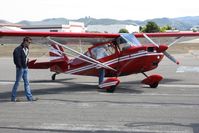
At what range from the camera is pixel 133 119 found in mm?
8289

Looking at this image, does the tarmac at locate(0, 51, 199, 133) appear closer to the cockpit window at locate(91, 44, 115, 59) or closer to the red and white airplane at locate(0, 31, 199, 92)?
the red and white airplane at locate(0, 31, 199, 92)

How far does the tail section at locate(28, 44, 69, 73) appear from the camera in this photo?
48.5 ft

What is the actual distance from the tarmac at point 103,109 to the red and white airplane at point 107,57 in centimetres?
54

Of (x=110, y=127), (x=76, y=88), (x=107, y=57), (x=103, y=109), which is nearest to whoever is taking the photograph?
(x=110, y=127)

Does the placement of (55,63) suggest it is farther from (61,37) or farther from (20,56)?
(20,56)

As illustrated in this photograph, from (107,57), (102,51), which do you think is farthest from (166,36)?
(107,57)

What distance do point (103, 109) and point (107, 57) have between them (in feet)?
15.8

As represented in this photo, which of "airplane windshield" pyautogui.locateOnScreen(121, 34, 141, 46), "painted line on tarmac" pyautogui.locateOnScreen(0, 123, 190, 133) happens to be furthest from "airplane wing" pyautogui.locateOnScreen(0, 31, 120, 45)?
"painted line on tarmac" pyautogui.locateOnScreen(0, 123, 190, 133)

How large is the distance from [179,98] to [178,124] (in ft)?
12.9

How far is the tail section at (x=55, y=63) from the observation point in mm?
14790

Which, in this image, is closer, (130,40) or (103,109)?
(103,109)

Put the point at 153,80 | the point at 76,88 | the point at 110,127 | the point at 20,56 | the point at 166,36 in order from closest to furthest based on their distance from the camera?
the point at 110,127 → the point at 20,56 → the point at 153,80 → the point at 76,88 → the point at 166,36

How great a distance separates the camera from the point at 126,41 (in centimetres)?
1386

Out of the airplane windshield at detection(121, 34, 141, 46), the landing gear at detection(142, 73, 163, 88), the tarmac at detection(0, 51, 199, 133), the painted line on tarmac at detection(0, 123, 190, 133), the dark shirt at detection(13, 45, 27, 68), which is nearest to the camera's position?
the painted line on tarmac at detection(0, 123, 190, 133)
